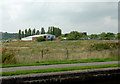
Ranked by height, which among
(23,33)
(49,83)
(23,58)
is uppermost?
(23,33)

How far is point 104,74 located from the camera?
11297 mm

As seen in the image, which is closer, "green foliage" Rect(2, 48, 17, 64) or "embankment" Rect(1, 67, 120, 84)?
"embankment" Rect(1, 67, 120, 84)

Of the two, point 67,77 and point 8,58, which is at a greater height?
point 8,58

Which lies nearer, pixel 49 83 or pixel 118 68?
pixel 49 83

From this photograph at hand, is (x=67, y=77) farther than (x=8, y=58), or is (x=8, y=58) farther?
(x=8, y=58)

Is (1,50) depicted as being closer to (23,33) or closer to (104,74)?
(104,74)

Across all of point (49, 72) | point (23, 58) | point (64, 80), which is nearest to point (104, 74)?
point (64, 80)

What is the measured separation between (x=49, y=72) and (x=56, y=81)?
1.01 m

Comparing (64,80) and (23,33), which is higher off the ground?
(23,33)

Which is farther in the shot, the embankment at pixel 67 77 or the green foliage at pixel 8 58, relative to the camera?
the green foliage at pixel 8 58

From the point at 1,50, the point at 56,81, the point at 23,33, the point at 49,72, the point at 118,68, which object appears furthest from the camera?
the point at 23,33

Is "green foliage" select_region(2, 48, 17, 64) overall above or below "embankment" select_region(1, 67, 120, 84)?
above

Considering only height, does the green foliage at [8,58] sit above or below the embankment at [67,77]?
above

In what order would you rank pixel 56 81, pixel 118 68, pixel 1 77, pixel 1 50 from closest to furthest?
pixel 1 77, pixel 56 81, pixel 118 68, pixel 1 50
